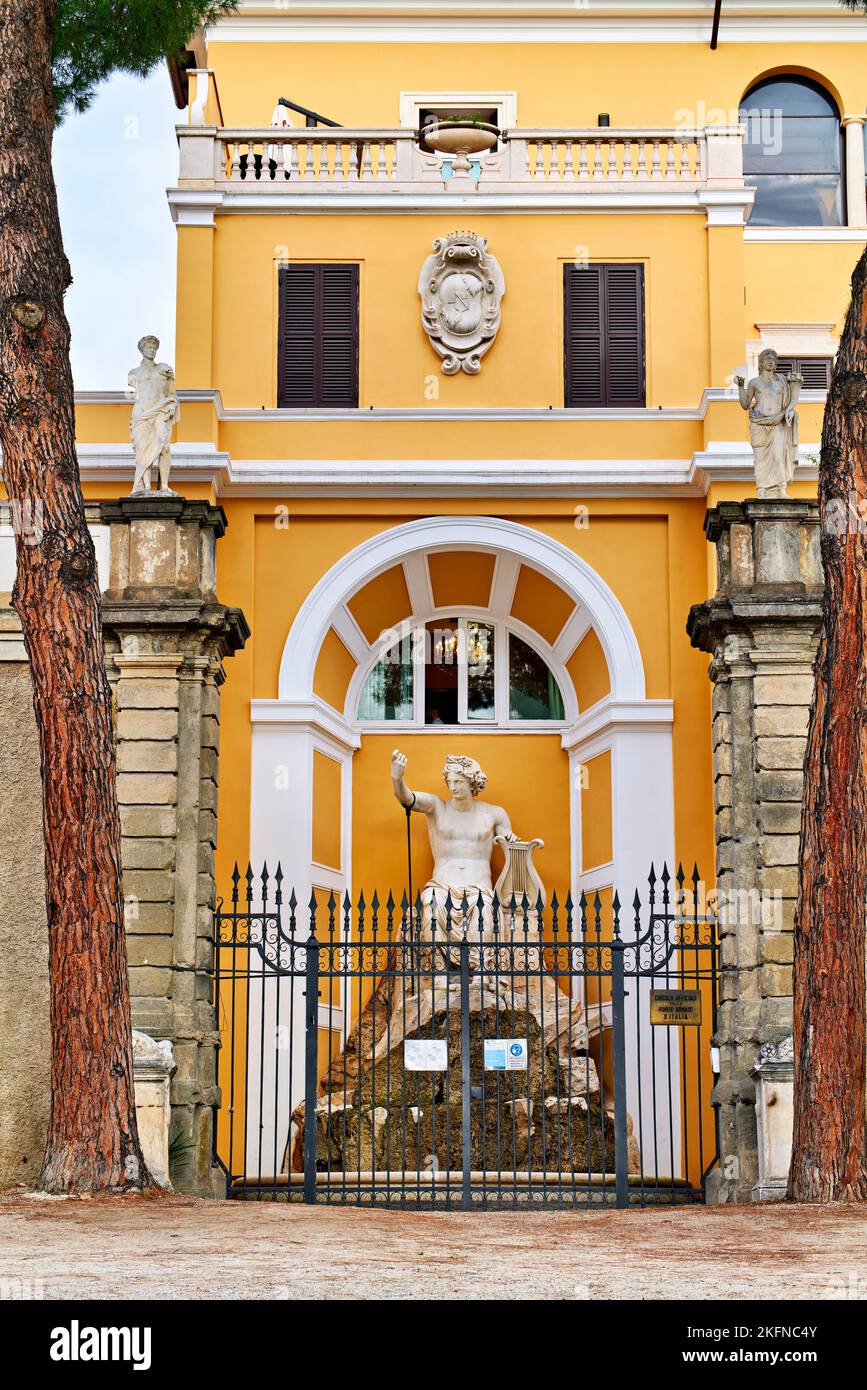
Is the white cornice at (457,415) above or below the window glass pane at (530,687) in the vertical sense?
above

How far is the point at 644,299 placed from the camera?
725 inches

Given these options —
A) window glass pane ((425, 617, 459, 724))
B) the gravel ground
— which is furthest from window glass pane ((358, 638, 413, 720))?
the gravel ground

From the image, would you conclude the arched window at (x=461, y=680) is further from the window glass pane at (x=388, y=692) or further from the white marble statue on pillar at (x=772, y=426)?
the white marble statue on pillar at (x=772, y=426)

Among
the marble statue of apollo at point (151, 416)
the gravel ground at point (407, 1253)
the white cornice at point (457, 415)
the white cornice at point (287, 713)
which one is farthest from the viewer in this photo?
the white cornice at point (457, 415)

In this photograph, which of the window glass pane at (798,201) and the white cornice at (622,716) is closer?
the white cornice at (622,716)

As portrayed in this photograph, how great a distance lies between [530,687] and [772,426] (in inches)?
247

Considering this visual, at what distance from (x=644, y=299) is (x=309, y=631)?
4825mm

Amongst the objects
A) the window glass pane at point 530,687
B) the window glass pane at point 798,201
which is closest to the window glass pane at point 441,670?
the window glass pane at point 530,687

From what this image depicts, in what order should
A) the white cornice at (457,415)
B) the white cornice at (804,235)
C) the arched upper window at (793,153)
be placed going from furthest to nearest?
the arched upper window at (793,153) < the white cornice at (804,235) < the white cornice at (457,415)

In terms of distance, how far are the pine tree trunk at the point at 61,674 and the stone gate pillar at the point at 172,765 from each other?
1.59 meters

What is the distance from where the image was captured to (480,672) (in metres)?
19.1

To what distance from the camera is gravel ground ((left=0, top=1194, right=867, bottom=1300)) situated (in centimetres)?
679

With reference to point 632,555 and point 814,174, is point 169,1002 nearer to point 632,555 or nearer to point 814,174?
point 632,555

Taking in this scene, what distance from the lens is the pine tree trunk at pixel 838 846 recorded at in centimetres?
1019
